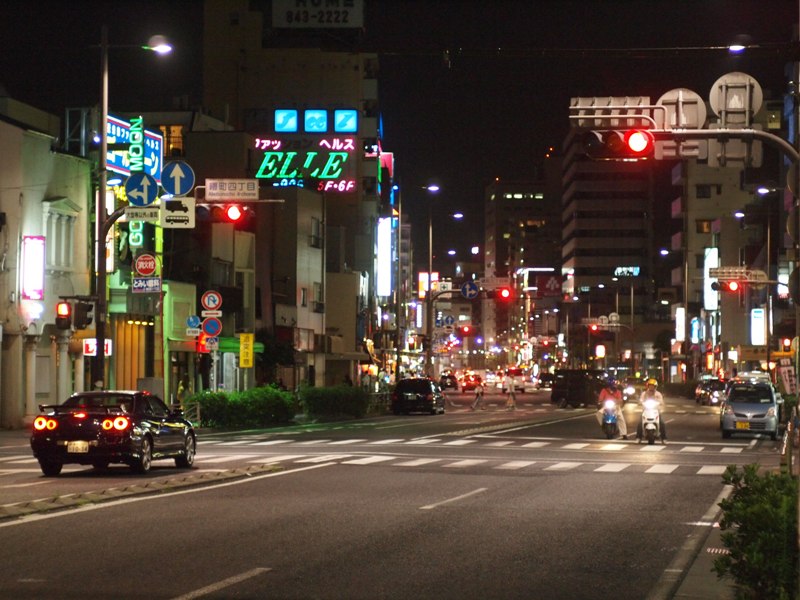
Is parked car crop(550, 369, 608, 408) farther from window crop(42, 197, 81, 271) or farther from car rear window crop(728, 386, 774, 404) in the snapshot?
window crop(42, 197, 81, 271)

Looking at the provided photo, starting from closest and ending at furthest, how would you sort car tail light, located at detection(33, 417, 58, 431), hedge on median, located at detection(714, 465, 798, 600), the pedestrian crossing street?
1. hedge on median, located at detection(714, 465, 798, 600)
2. car tail light, located at detection(33, 417, 58, 431)
3. the pedestrian crossing street

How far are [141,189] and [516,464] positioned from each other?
42.2 ft

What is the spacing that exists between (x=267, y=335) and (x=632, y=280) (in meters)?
129

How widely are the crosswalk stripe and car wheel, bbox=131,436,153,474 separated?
848 centimetres

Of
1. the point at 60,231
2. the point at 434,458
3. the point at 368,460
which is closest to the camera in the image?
the point at 368,460

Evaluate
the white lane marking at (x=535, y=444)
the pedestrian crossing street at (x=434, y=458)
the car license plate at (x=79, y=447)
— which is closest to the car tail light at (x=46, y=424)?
the car license plate at (x=79, y=447)

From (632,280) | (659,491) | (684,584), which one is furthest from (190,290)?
(632,280)

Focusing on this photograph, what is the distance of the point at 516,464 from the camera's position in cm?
2691

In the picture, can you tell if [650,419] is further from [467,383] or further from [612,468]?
[467,383]

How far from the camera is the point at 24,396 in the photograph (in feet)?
139

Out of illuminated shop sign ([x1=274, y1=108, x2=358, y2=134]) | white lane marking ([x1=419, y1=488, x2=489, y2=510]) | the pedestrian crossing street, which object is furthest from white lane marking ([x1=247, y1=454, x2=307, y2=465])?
illuminated shop sign ([x1=274, y1=108, x2=358, y2=134])

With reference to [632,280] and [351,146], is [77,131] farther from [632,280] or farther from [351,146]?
[632,280]

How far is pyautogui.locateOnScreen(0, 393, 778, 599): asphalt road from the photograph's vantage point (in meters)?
11.1

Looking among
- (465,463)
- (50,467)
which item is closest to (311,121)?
(465,463)
